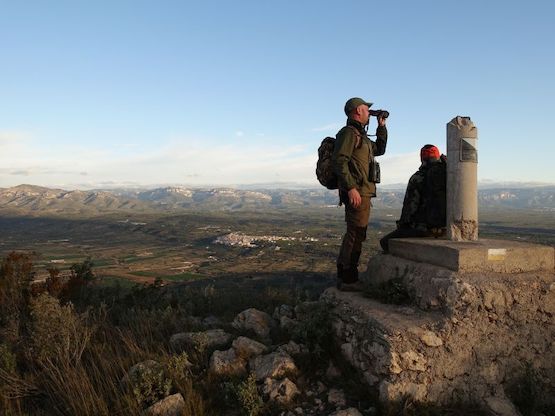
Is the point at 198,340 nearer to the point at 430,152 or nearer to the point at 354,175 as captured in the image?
the point at 354,175

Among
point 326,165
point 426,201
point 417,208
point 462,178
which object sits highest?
point 326,165

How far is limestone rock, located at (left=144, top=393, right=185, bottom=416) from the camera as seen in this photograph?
13.2 feet

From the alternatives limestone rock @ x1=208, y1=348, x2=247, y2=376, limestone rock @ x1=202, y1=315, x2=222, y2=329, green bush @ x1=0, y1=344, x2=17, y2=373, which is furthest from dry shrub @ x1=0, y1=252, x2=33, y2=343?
limestone rock @ x1=208, y1=348, x2=247, y2=376

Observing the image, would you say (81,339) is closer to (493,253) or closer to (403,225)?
(403,225)

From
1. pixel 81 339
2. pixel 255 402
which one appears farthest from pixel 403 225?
pixel 81 339

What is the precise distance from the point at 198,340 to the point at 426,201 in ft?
12.4

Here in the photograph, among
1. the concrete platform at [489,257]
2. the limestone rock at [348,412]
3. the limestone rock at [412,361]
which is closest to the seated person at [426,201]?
the concrete platform at [489,257]

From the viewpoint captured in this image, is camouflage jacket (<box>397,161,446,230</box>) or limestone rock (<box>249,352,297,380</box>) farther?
camouflage jacket (<box>397,161,446,230</box>)

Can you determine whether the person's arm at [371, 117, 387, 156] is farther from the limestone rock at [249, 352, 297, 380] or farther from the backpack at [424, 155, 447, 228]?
the limestone rock at [249, 352, 297, 380]

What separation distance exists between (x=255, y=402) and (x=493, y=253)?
3040 mm

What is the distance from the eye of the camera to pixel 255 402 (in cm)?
409

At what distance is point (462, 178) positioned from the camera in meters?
5.63

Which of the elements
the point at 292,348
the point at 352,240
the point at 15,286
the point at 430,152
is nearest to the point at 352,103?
the point at 430,152

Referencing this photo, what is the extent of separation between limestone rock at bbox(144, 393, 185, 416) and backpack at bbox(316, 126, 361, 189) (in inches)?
123
